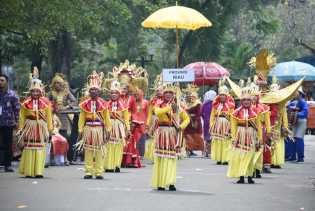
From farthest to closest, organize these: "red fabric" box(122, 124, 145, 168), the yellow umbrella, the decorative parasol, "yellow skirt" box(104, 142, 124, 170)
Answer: the decorative parasol
the yellow umbrella
"red fabric" box(122, 124, 145, 168)
"yellow skirt" box(104, 142, 124, 170)

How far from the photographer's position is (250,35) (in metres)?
58.8

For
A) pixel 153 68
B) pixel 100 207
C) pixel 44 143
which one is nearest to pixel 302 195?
pixel 100 207

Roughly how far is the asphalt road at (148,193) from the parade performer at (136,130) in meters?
1.35

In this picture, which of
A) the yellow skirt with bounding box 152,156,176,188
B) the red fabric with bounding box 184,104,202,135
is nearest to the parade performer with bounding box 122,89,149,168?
the red fabric with bounding box 184,104,202,135

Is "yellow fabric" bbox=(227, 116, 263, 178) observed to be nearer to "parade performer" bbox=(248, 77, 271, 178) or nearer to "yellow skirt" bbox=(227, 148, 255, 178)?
"yellow skirt" bbox=(227, 148, 255, 178)

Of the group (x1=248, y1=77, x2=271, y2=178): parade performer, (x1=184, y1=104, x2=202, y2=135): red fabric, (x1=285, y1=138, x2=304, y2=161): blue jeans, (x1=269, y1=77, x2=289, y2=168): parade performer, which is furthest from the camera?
(x1=184, y1=104, x2=202, y2=135): red fabric

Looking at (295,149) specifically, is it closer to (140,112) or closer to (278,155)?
(278,155)

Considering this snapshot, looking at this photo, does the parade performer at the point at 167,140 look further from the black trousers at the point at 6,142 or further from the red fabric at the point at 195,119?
the red fabric at the point at 195,119

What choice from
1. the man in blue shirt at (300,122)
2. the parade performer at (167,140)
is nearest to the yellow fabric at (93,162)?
the parade performer at (167,140)

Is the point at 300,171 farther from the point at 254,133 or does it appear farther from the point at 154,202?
the point at 154,202

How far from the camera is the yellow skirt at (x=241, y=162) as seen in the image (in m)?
18.6

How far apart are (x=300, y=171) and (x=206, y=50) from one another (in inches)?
979

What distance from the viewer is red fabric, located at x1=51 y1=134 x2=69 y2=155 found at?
23219mm

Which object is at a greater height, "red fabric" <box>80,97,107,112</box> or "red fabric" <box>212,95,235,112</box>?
"red fabric" <box>212,95,235,112</box>
